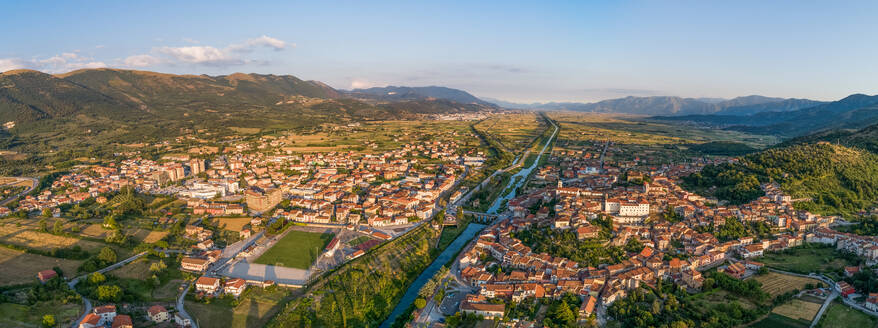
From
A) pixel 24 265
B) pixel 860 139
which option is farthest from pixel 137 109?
pixel 860 139

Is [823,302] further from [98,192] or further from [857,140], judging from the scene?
[98,192]

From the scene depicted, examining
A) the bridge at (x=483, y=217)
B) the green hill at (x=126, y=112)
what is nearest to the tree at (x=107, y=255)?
the bridge at (x=483, y=217)

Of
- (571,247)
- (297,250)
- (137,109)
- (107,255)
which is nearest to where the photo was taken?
(107,255)

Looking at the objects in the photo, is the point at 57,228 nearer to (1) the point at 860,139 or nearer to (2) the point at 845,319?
(2) the point at 845,319

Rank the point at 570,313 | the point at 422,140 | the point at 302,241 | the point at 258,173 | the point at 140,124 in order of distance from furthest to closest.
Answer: the point at 140,124 → the point at 422,140 → the point at 258,173 → the point at 302,241 → the point at 570,313

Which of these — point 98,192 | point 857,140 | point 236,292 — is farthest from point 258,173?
point 857,140

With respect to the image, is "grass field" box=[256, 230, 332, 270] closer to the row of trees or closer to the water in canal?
the water in canal
